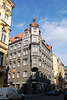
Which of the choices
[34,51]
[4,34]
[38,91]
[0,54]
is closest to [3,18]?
[4,34]

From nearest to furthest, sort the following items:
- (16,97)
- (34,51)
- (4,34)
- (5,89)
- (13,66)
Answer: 1. (5,89)
2. (16,97)
3. (4,34)
4. (34,51)
5. (13,66)

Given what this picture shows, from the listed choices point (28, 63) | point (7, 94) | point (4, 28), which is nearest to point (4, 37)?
point (4, 28)

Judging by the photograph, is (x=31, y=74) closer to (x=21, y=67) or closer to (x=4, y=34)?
(x=21, y=67)

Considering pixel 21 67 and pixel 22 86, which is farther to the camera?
pixel 21 67

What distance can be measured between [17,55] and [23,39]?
19.8ft

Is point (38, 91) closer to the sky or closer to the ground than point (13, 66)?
closer to the ground

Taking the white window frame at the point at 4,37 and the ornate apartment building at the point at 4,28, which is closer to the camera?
the ornate apartment building at the point at 4,28

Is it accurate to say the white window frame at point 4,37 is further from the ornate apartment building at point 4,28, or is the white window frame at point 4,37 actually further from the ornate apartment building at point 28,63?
the ornate apartment building at point 28,63

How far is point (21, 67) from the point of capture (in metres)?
34.7

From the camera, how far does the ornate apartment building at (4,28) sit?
1759cm

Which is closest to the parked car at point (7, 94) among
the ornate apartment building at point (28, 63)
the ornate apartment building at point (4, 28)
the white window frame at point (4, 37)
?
the ornate apartment building at point (4, 28)

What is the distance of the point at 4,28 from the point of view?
19062 mm

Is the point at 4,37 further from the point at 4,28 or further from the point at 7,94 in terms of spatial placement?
the point at 7,94

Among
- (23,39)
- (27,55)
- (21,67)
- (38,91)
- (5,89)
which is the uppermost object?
(23,39)
